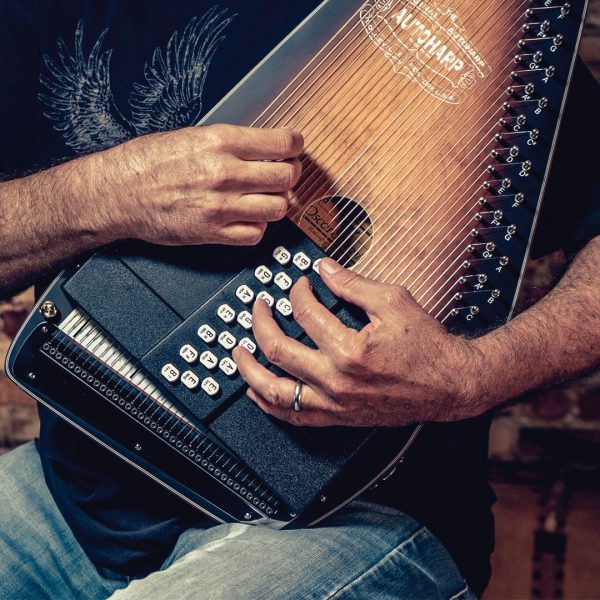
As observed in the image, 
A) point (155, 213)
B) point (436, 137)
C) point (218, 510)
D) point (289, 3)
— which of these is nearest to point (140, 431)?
point (218, 510)

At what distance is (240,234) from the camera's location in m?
0.91

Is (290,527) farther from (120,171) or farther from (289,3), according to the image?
(289,3)

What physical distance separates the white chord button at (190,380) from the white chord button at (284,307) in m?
0.13

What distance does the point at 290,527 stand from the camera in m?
0.99

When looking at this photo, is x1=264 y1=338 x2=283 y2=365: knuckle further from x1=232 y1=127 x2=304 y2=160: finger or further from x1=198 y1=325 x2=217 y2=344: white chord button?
x1=232 y1=127 x2=304 y2=160: finger

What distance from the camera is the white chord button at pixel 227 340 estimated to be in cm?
93

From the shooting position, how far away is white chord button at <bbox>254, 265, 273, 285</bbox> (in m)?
0.93

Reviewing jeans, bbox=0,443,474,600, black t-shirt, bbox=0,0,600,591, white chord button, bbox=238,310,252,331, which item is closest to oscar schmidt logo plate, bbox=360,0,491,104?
black t-shirt, bbox=0,0,600,591

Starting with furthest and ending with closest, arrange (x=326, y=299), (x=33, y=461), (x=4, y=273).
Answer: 1. (x=33, y=461)
2. (x=4, y=273)
3. (x=326, y=299)

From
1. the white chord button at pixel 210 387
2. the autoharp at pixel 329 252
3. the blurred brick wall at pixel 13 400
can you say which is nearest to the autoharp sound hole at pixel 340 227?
the autoharp at pixel 329 252

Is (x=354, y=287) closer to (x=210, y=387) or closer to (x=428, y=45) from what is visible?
(x=210, y=387)

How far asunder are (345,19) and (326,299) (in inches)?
14.3

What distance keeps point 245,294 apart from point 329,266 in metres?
0.11

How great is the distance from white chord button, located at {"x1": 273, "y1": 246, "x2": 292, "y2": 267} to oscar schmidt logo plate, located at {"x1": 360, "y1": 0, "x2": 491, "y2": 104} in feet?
0.90
